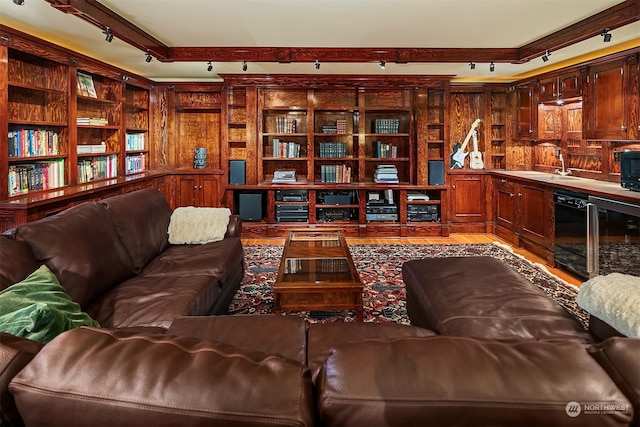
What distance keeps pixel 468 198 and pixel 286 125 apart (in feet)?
9.57

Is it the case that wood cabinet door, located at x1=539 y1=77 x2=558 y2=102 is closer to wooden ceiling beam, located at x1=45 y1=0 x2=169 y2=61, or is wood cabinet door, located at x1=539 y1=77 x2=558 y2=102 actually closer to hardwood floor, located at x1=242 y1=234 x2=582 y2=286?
hardwood floor, located at x1=242 y1=234 x2=582 y2=286

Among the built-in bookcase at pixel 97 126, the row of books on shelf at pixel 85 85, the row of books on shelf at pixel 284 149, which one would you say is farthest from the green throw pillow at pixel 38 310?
the row of books on shelf at pixel 284 149

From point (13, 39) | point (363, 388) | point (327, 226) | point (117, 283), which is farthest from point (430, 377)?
point (327, 226)

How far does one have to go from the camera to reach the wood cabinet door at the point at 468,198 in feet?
22.1

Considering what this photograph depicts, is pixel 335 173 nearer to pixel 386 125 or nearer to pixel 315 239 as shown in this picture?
pixel 386 125

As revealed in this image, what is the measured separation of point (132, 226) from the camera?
10.2ft

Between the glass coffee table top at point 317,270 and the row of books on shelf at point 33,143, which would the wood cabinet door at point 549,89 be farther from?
the row of books on shelf at point 33,143

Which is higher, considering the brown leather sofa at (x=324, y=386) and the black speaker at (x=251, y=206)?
the black speaker at (x=251, y=206)

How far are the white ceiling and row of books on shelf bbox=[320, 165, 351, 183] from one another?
215 centimetres

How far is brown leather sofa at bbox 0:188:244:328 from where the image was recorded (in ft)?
7.04

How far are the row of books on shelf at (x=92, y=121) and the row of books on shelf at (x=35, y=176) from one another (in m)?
0.55

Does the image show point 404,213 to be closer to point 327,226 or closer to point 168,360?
point 327,226

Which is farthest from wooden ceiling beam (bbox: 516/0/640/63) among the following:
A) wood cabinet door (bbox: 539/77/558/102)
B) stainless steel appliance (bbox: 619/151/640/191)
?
stainless steel appliance (bbox: 619/151/640/191)

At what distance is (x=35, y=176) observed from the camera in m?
4.14
